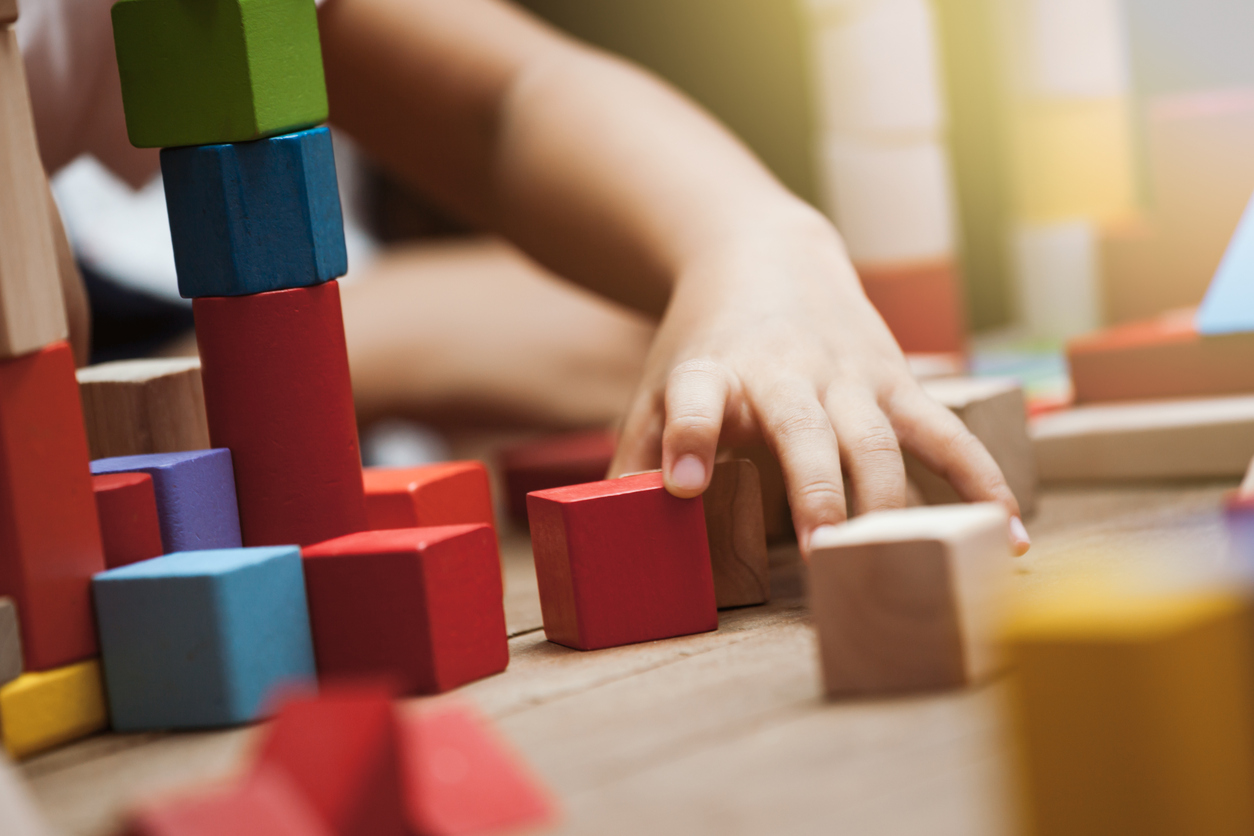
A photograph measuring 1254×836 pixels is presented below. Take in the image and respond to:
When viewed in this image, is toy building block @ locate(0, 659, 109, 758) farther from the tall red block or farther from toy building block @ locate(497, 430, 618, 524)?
toy building block @ locate(497, 430, 618, 524)

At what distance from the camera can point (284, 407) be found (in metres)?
0.91

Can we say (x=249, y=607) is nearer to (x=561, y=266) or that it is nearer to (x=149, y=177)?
(x=561, y=266)

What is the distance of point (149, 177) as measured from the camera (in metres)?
1.59

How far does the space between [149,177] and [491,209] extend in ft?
1.27

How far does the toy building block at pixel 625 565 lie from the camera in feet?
2.98

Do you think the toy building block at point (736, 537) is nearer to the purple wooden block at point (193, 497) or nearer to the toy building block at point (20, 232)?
the purple wooden block at point (193, 497)

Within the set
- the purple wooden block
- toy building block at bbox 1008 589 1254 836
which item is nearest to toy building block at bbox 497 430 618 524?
the purple wooden block

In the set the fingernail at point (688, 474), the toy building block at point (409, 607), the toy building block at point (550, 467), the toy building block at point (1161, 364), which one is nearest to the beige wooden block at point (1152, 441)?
the toy building block at point (1161, 364)

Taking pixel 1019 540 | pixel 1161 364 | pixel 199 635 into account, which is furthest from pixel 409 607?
pixel 1161 364

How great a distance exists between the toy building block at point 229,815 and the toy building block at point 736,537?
0.49m

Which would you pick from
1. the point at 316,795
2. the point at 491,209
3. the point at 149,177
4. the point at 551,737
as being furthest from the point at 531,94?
the point at 316,795

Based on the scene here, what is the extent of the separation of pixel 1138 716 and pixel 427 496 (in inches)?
25.1

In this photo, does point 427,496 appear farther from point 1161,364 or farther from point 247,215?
point 1161,364

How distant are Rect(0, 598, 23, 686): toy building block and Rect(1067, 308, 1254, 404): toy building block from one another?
1143mm
